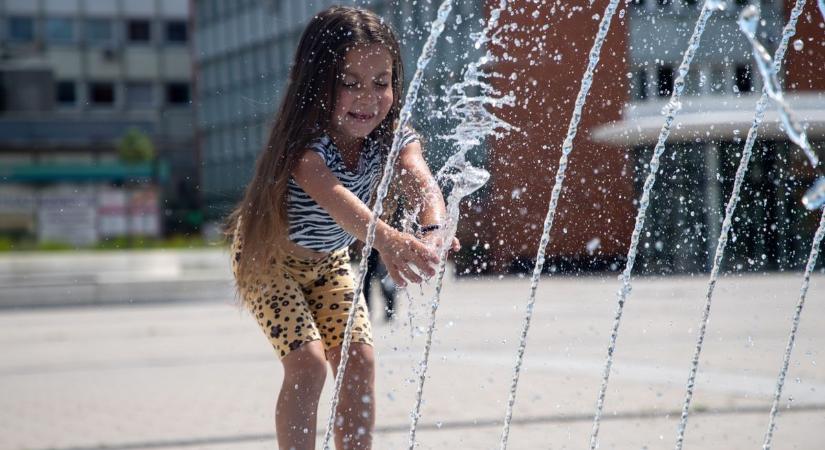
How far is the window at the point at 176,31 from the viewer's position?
53994 millimetres

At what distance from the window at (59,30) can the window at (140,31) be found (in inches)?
101

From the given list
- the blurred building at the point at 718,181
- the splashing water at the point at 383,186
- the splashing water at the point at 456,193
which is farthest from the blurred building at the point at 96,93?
the splashing water at the point at 383,186

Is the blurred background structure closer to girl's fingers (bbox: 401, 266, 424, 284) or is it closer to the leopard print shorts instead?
the leopard print shorts

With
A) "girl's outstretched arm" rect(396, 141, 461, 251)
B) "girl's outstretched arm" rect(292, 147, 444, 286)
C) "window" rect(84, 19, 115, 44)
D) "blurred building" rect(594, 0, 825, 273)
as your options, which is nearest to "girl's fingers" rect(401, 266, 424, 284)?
"girl's outstretched arm" rect(292, 147, 444, 286)

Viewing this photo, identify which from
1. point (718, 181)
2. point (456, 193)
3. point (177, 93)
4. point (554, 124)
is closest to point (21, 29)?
point (177, 93)

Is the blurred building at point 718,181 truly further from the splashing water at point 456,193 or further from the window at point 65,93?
the window at point 65,93

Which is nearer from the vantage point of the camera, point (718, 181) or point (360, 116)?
point (360, 116)

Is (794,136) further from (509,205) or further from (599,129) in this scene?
(599,129)

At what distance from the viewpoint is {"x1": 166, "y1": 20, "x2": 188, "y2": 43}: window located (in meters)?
54.0

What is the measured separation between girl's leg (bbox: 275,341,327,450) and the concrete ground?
68 cm

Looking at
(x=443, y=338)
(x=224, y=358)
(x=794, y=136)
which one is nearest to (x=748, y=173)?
(x=443, y=338)

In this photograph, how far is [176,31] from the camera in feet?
178

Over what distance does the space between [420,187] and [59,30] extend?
52.4 metres

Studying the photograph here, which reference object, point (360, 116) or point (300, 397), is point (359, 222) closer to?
point (360, 116)
